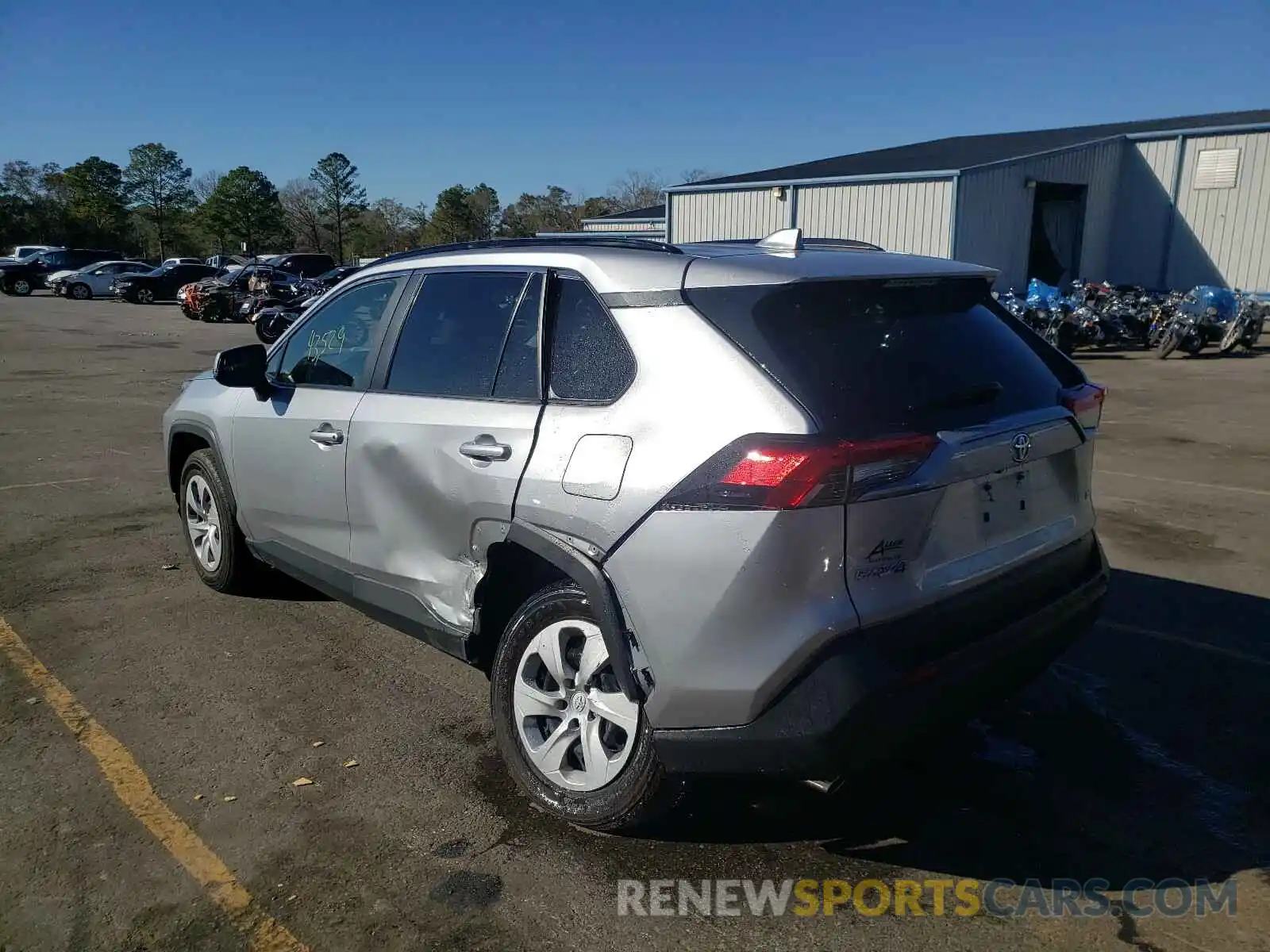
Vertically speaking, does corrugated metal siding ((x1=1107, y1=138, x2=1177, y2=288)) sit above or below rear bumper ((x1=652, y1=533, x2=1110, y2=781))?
above

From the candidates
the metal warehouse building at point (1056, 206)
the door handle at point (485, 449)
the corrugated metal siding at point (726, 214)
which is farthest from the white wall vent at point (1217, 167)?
the door handle at point (485, 449)

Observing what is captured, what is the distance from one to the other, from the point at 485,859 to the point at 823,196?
950 inches

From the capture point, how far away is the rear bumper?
8.36 ft

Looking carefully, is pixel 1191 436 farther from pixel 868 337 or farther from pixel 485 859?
pixel 485 859

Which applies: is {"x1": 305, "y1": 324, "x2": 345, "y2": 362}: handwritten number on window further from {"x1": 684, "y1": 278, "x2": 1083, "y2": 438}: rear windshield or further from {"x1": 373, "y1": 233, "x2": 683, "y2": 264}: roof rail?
{"x1": 684, "y1": 278, "x2": 1083, "y2": 438}: rear windshield

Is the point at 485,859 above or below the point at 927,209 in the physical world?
below

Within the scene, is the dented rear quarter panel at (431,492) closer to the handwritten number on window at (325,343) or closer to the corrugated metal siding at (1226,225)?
the handwritten number on window at (325,343)

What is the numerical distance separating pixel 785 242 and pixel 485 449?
1272mm

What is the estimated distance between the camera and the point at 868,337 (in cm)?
286

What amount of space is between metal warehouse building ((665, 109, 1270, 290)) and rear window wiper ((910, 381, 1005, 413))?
2016 cm

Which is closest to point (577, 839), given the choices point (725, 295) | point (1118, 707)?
point (725, 295)

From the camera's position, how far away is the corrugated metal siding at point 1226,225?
82.8ft

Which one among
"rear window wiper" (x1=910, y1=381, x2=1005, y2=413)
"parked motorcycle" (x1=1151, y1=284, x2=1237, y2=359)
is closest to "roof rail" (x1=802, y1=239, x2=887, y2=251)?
"rear window wiper" (x1=910, y1=381, x2=1005, y2=413)

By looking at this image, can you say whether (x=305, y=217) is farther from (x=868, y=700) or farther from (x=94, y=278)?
(x=868, y=700)
